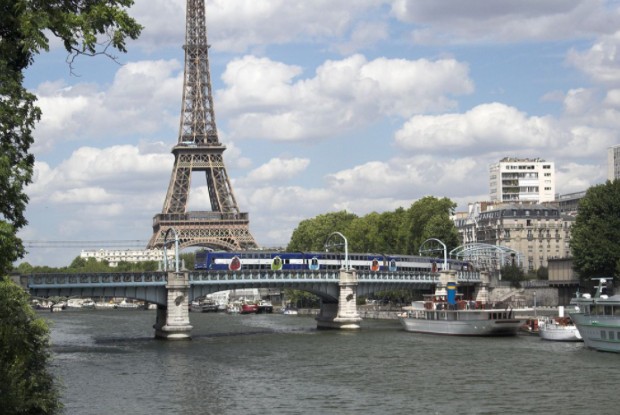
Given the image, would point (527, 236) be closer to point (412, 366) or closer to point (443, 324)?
point (443, 324)

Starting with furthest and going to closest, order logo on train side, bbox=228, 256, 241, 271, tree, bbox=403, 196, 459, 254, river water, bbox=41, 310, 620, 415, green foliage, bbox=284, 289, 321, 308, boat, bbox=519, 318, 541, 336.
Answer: green foliage, bbox=284, 289, 321, 308 < tree, bbox=403, 196, 459, 254 < logo on train side, bbox=228, 256, 241, 271 < boat, bbox=519, 318, 541, 336 < river water, bbox=41, 310, 620, 415

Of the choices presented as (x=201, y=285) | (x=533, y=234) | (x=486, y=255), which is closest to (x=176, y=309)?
(x=201, y=285)

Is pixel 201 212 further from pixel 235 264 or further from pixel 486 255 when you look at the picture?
pixel 235 264

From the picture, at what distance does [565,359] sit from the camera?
219ft

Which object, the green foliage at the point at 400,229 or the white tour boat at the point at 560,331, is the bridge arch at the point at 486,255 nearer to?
the green foliage at the point at 400,229

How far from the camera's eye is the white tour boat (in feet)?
266

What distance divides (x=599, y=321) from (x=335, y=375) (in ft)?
72.4

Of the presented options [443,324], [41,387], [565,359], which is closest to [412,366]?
[565,359]

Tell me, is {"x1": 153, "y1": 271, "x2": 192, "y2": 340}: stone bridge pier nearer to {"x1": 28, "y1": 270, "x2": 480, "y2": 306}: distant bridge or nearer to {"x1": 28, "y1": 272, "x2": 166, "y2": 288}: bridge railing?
{"x1": 28, "y1": 270, "x2": 480, "y2": 306}: distant bridge

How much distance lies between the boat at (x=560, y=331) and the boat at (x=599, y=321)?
618 cm

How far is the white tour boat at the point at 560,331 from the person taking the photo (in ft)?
266

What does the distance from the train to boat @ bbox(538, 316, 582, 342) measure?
31.9 metres

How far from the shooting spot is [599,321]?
70750 mm

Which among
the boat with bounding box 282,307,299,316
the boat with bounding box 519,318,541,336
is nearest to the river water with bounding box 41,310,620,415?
the boat with bounding box 519,318,541,336
